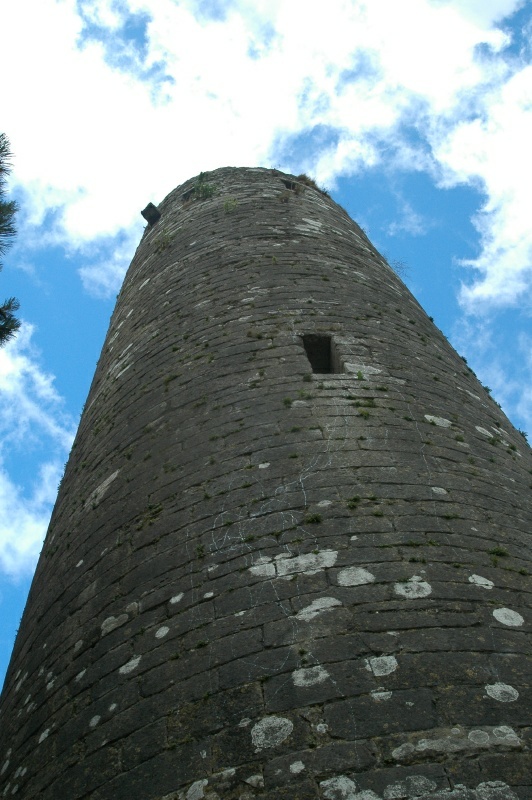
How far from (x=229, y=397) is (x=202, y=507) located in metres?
1.12

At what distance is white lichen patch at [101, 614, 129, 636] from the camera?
4434mm

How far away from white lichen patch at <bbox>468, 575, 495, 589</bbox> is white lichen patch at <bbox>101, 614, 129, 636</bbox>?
6.00ft

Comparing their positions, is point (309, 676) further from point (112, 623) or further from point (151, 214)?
point (151, 214)

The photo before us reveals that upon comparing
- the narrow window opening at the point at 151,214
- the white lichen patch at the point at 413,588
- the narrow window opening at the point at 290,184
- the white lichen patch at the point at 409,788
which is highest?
the narrow window opening at the point at 151,214

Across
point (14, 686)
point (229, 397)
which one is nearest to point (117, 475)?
point (229, 397)

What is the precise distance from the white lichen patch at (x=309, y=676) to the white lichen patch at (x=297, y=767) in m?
0.37

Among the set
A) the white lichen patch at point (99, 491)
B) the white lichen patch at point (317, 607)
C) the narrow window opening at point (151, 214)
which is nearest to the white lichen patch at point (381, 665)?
the white lichen patch at point (317, 607)

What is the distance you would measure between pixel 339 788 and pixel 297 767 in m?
0.20

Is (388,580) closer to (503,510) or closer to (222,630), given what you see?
(222,630)

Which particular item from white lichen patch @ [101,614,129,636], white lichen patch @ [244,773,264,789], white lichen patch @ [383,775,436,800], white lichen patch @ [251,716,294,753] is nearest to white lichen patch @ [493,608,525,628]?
white lichen patch @ [383,775,436,800]

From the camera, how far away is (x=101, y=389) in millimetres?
7809

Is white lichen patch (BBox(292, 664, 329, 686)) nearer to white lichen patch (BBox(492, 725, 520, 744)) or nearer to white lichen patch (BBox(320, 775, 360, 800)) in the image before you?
white lichen patch (BBox(320, 775, 360, 800))

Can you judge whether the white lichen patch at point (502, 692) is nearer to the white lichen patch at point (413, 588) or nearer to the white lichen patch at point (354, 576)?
the white lichen patch at point (413, 588)

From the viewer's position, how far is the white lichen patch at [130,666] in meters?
4.09
